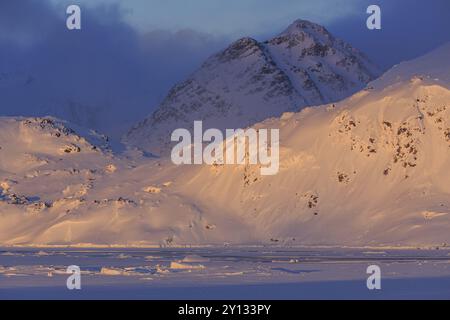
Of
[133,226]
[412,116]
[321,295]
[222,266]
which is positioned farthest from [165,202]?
[321,295]

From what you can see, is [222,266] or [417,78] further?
[417,78]

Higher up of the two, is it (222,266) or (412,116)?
(412,116)

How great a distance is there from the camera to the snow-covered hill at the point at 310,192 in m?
160

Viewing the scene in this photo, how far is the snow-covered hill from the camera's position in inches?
6294

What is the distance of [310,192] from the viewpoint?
170125 millimetres

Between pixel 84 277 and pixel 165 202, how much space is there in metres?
101

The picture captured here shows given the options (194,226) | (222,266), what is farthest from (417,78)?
(222,266)

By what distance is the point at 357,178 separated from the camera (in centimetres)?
17038
